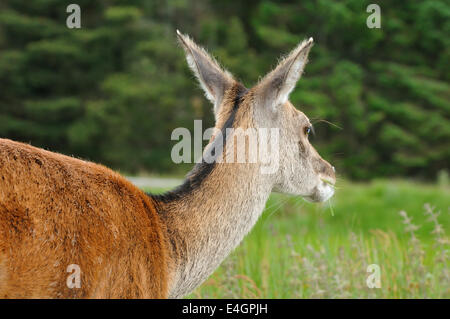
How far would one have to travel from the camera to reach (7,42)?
88.6ft

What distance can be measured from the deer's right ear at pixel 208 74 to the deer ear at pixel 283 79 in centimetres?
31

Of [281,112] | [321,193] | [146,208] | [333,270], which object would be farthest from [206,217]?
[333,270]

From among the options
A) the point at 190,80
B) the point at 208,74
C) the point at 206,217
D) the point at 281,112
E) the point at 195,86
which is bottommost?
the point at 206,217

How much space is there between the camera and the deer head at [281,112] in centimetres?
337

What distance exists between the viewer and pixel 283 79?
3320mm

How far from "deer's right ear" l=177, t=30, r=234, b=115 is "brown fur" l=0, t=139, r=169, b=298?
971mm

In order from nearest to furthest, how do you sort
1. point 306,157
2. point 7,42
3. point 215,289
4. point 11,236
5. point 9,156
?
point 11,236 → point 9,156 → point 306,157 → point 215,289 → point 7,42

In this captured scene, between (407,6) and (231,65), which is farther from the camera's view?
(231,65)

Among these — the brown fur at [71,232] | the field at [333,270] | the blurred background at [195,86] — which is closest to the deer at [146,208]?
the brown fur at [71,232]

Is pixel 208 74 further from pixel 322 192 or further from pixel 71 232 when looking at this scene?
pixel 71 232

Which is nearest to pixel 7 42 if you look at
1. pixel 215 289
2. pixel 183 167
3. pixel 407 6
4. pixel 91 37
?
pixel 91 37

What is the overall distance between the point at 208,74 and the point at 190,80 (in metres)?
18.8

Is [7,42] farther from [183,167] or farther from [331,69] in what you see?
[331,69]

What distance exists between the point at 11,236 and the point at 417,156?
22848 millimetres
